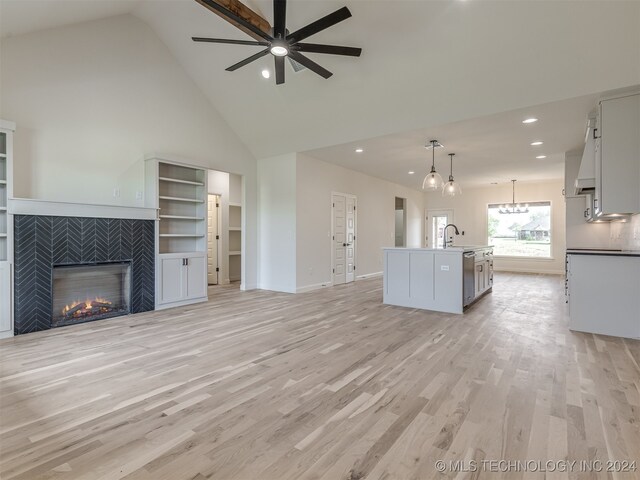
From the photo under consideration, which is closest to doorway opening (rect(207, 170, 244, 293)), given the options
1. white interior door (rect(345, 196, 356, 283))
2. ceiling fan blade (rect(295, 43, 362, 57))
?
white interior door (rect(345, 196, 356, 283))

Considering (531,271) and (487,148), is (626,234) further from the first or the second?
(531,271)

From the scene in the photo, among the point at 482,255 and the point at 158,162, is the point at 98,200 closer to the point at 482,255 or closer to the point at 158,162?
the point at 158,162

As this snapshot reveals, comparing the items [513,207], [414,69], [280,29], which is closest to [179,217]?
[280,29]

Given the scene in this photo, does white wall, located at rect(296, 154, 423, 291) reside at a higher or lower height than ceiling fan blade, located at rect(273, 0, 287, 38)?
lower

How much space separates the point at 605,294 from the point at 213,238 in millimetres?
7553

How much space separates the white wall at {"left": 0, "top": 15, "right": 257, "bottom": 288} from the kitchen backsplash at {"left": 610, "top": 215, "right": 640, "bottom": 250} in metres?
6.98

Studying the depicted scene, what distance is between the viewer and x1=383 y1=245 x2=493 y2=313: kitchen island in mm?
4949

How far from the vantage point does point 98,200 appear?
5082 mm

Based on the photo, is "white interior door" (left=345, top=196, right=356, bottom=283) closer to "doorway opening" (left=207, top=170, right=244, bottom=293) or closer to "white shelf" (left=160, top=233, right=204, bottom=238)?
"doorway opening" (left=207, top=170, right=244, bottom=293)

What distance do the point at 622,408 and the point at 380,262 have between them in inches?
305

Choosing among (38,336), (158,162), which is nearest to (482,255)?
(158,162)

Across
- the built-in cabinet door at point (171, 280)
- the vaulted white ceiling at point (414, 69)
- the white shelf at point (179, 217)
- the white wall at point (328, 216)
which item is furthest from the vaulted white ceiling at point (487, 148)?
the built-in cabinet door at point (171, 280)

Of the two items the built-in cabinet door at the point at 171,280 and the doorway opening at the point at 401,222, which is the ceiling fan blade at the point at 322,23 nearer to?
the built-in cabinet door at the point at 171,280

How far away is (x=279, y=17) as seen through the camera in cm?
320
